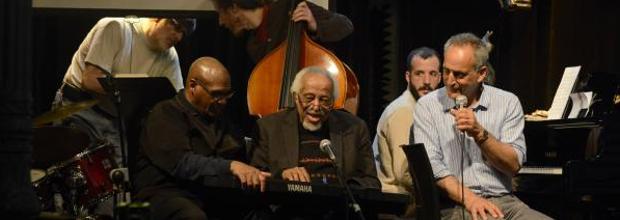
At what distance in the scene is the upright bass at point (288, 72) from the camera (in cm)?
711

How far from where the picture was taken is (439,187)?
6031 millimetres

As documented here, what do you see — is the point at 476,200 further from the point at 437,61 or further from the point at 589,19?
the point at 589,19

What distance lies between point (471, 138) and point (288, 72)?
1.42m

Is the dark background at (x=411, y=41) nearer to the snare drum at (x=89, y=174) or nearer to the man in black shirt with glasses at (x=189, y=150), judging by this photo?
the snare drum at (x=89, y=174)

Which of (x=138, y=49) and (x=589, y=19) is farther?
(x=589, y=19)

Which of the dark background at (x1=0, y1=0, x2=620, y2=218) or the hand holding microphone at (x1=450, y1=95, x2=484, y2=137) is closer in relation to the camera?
the hand holding microphone at (x1=450, y1=95, x2=484, y2=137)

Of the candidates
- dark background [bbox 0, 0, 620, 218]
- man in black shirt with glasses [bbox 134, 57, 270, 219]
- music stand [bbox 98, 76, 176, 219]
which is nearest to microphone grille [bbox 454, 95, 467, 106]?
man in black shirt with glasses [bbox 134, 57, 270, 219]

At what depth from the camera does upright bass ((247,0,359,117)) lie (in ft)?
23.3

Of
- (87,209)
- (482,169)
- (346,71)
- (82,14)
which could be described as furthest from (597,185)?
(82,14)

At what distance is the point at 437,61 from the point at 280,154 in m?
2.22

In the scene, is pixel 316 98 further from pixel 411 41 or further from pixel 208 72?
pixel 411 41

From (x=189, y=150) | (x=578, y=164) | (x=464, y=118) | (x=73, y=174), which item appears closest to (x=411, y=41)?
(x=578, y=164)

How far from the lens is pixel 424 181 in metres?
5.65

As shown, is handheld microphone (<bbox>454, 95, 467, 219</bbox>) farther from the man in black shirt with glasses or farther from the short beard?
the man in black shirt with glasses
